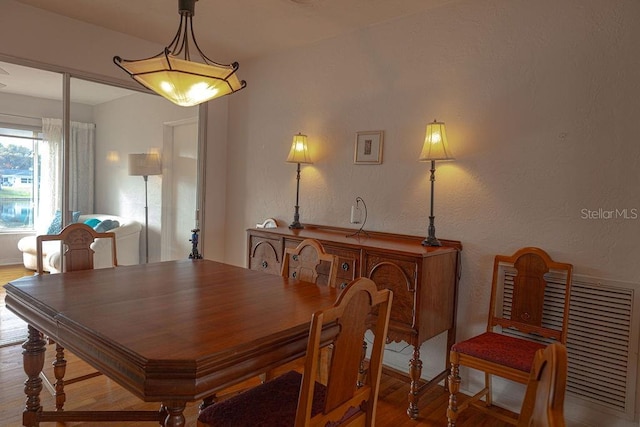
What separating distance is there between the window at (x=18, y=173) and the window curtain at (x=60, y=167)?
0.07 meters

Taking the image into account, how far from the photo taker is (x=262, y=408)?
4.73 feet

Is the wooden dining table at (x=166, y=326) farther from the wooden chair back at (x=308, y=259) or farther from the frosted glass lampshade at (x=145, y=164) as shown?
the frosted glass lampshade at (x=145, y=164)

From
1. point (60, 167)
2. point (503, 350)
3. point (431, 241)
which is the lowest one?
point (503, 350)

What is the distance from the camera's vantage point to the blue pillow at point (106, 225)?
3614 mm

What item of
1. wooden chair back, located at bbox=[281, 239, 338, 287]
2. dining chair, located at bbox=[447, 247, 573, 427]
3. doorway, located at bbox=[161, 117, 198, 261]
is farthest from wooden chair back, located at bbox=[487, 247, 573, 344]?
doorway, located at bbox=[161, 117, 198, 261]

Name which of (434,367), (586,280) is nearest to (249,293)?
(434,367)

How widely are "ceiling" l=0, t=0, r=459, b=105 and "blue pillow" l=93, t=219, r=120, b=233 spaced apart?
1.05m

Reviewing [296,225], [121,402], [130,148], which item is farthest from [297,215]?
[121,402]

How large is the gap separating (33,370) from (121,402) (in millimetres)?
609

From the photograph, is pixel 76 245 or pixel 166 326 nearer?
pixel 166 326

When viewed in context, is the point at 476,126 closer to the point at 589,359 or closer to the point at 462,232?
the point at 462,232

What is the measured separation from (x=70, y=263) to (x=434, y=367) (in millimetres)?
2428

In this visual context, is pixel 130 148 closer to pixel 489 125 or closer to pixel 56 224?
pixel 56 224

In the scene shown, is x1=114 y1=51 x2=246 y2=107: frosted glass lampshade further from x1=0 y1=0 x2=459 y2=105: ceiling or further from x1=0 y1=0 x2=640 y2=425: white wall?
x1=0 y1=0 x2=640 y2=425: white wall
